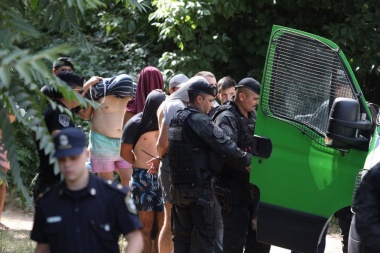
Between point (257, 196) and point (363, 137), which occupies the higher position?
point (363, 137)

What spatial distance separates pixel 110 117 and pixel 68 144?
5.32 m

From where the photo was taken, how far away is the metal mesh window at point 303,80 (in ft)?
22.6

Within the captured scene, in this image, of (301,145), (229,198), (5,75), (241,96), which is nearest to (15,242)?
(229,198)

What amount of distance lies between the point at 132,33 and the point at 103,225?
10293 millimetres

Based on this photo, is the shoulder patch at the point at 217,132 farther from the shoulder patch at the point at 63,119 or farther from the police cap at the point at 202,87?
the shoulder patch at the point at 63,119

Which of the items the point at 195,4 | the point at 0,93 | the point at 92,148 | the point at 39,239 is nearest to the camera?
the point at 0,93

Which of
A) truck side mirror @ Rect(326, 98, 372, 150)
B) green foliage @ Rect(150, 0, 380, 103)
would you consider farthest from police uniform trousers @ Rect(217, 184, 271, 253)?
green foliage @ Rect(150, 0, 380, 103)

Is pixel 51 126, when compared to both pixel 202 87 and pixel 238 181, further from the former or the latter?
pixel 238 181

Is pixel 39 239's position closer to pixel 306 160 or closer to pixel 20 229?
pixel 306 160

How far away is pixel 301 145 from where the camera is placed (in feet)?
22.9

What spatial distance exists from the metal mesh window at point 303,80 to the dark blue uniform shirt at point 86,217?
9.32ft

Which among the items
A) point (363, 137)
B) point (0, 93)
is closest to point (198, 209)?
point (363, 137)

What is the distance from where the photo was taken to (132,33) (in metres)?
14.4

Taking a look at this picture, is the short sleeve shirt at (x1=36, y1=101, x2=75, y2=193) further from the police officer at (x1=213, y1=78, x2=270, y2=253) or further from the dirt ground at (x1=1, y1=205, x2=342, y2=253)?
the dirt ground at (x1=1, y1=205, x2=342, y2=253)
